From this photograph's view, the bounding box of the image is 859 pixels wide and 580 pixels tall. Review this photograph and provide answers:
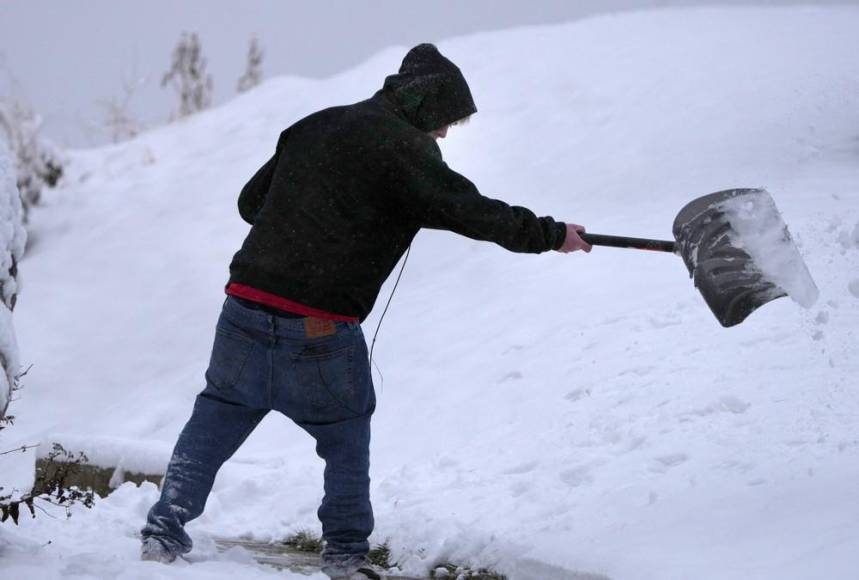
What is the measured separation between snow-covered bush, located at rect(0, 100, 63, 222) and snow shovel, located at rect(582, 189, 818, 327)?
45.1 feet

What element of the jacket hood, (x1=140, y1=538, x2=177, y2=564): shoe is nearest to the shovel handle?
the jacket hood

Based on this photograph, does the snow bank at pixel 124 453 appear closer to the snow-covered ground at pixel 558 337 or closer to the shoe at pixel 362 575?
the snow-covered ground at pixel 558 337

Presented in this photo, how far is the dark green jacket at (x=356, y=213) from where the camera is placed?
3.04 meters

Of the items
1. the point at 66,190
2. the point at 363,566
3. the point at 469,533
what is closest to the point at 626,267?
the point at 469,533

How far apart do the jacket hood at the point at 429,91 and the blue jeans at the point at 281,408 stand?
26.6 inches

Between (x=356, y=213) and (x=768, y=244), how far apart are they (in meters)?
1.32

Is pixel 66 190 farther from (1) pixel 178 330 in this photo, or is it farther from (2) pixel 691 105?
(2) pixel 691 105

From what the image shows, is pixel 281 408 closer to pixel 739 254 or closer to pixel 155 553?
pixel 155 553

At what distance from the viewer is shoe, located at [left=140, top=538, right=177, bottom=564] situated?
305cm

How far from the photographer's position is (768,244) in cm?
338

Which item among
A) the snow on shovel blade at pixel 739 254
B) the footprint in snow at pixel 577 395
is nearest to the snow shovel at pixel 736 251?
the snow on shovel blade at pixel 739 254

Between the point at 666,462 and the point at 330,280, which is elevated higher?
the point at 330,280

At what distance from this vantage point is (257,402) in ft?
10.3

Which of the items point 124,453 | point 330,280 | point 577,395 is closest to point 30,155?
point 124,453
